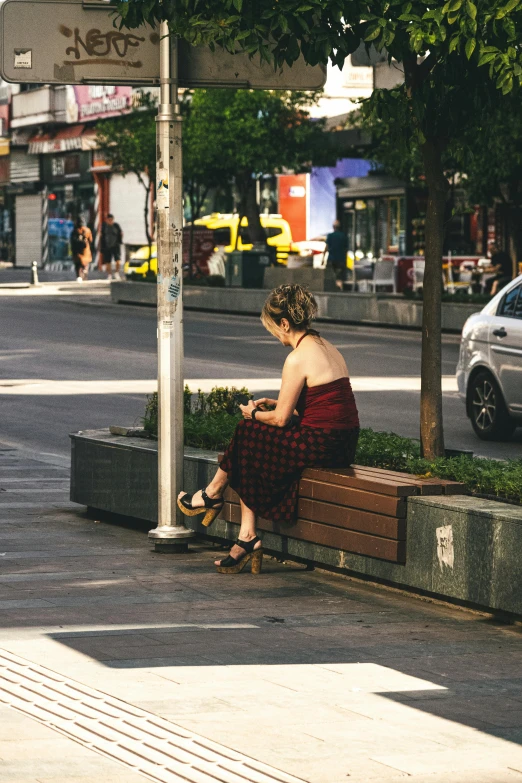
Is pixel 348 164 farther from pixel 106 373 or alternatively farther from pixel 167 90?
pixel 167 90

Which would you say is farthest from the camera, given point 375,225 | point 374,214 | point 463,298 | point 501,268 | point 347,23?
point 375,225

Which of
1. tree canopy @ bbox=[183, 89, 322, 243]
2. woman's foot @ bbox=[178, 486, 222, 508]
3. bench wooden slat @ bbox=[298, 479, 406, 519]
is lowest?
woman's foot @ bbox=[178, 486, 222, 508]

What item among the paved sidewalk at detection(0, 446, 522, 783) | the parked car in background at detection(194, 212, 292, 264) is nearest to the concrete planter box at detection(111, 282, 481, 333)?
the parked car in background at detection(194, 212, 292, 264)

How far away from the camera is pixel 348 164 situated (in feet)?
166

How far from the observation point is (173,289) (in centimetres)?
909

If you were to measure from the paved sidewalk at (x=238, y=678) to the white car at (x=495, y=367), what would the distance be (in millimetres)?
6715

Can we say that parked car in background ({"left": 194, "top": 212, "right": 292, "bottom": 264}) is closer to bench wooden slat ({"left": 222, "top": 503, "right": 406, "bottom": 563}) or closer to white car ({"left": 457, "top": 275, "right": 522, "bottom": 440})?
white car ({"left": 457, "top": 275, "right": 522, "bottom": 440})

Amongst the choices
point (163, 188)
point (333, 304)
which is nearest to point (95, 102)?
point (333, 304)

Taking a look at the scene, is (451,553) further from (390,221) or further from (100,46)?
(390,221)

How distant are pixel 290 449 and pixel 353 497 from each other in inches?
20.5

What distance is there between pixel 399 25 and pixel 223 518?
275 cm

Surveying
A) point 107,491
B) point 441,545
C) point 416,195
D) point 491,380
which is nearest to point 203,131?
point 416,195

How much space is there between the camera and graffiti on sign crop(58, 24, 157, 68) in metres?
9.00

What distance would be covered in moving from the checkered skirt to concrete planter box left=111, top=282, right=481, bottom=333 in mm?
19972
